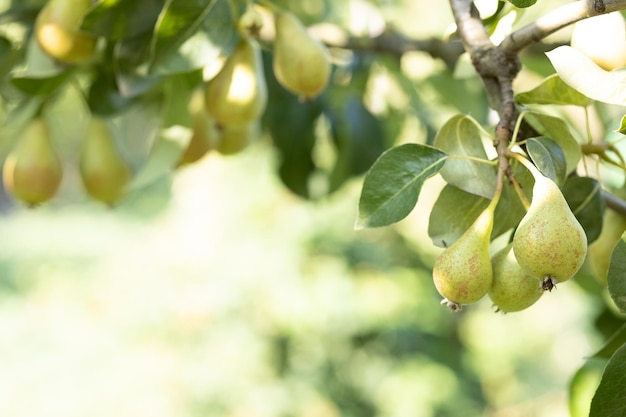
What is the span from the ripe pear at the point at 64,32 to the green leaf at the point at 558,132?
0.34 m

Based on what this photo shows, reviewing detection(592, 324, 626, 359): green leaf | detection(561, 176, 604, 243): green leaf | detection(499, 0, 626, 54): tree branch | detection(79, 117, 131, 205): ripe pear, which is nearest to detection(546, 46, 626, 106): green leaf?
detection(499, 0, 626, 54): tree branch

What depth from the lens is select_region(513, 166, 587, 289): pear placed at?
0.39 m

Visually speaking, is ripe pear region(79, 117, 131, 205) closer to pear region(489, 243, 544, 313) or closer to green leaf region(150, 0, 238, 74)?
green leaf region(150, 0, 238, 74)

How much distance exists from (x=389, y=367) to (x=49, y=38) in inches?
64.9

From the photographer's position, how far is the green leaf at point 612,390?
46 cm

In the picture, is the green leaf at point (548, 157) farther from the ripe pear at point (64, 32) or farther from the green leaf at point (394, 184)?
the ripe pear at point (64, 32)

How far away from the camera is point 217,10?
632 mm

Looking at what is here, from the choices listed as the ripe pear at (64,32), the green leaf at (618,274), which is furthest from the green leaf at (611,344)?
the ripe pear at (64,32)

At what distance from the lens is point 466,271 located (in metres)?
0.42

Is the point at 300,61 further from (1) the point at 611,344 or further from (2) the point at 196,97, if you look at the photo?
(1) the point at 611,344

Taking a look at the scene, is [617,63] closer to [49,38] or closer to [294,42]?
[294,42]

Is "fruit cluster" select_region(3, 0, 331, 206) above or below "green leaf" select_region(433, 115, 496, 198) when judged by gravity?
below

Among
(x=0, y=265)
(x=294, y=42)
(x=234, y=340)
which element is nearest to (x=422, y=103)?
(x=294, y=42)

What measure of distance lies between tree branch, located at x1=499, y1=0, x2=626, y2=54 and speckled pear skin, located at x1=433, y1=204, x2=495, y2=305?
117 millimetres
